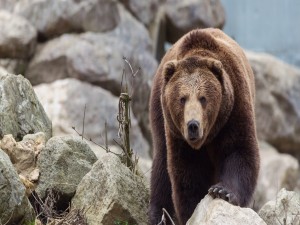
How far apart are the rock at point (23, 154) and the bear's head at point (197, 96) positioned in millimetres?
1140

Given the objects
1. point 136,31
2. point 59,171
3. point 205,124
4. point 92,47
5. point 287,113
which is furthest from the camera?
point 287,113

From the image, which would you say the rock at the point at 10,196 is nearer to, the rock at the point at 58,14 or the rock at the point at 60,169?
the rock at the point at 60,169

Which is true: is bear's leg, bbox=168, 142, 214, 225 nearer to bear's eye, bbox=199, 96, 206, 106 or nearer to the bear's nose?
bear's eye, bbox=199, 96, 206, 106

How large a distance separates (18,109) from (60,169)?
2.60 feet

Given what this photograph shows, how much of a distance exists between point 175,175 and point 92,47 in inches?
260

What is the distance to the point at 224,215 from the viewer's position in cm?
532

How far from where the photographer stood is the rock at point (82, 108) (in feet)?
39.1

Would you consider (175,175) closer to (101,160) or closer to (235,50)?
(101,160)

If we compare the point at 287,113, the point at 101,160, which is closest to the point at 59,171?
the point at 101,160

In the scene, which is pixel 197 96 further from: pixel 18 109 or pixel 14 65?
pixel 14 65

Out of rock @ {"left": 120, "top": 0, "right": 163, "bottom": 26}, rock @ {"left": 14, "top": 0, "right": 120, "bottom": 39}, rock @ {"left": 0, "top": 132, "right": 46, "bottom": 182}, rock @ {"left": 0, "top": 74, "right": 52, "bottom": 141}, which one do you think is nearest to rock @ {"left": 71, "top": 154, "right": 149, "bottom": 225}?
rock @ {"left": 0, "top": 132, "right": 46, "bottom": 182}

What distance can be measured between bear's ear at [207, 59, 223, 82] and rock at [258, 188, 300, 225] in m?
1.05

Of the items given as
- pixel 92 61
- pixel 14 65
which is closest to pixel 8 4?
pixel 14 65

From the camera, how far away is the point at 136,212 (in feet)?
21.1
